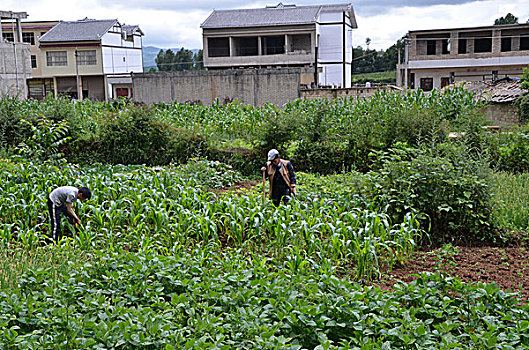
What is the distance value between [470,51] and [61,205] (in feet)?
137

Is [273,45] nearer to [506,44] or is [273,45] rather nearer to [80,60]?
[80,60]

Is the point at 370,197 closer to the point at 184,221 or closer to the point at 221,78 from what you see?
the point at 184,221

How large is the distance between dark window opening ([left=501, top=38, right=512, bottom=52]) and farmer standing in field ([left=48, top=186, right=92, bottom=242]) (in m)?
42.3

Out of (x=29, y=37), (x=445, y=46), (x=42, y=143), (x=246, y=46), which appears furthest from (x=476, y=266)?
(x=29, y=37)

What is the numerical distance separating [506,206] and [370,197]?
8.22 feet

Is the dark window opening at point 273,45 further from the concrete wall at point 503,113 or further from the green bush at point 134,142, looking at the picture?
the green bush at point 134,142

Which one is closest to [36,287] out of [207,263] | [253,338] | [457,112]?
[207,263]

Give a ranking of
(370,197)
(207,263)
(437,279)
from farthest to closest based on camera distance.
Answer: (370,197)
(207,263)
(437,279)

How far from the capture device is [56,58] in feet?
167

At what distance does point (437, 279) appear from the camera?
5.74 meters

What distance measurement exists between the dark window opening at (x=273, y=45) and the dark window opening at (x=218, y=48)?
10.4 feet

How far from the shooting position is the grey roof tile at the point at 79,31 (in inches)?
1971

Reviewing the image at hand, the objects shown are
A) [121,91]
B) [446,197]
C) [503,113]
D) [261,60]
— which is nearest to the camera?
[446,197]

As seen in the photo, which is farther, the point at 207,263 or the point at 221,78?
the point at 221,78
